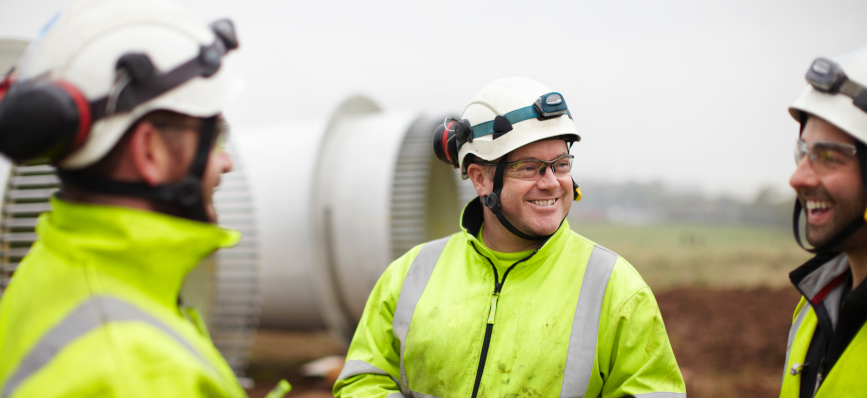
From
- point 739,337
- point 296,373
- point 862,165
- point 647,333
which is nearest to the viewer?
point 862,165

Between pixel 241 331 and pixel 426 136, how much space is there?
2161 millimetres

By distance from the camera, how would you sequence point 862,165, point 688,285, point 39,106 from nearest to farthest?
point 39,106 < point 862,165 < point 688,285

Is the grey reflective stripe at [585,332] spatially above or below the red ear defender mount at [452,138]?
below

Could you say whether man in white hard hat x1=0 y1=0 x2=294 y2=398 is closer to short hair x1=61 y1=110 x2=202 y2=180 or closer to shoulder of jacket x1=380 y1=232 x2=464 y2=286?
short hair x1=61 y1=110 x2=202 y2=180

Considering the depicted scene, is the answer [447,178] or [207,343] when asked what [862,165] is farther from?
[447,178]

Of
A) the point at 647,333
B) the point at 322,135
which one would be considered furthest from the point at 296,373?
the point at 647,333

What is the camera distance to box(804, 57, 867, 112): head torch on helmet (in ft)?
5.21

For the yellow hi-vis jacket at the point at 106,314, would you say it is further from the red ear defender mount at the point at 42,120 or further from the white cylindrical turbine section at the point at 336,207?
the white cylindrical turbine section at the point at 336,207

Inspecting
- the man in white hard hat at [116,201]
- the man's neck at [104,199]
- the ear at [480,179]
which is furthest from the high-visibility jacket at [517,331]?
the man's neck at [104,199]

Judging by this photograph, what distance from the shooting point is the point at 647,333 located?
68.1 inches

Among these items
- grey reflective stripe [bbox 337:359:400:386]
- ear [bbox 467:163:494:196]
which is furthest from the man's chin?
grey reflective stripe [bbox 337:359:400:386]

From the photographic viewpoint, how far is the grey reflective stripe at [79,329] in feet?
3.23

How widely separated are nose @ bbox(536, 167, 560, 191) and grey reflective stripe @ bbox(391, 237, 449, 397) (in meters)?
0.46

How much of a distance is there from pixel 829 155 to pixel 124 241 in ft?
6.04
